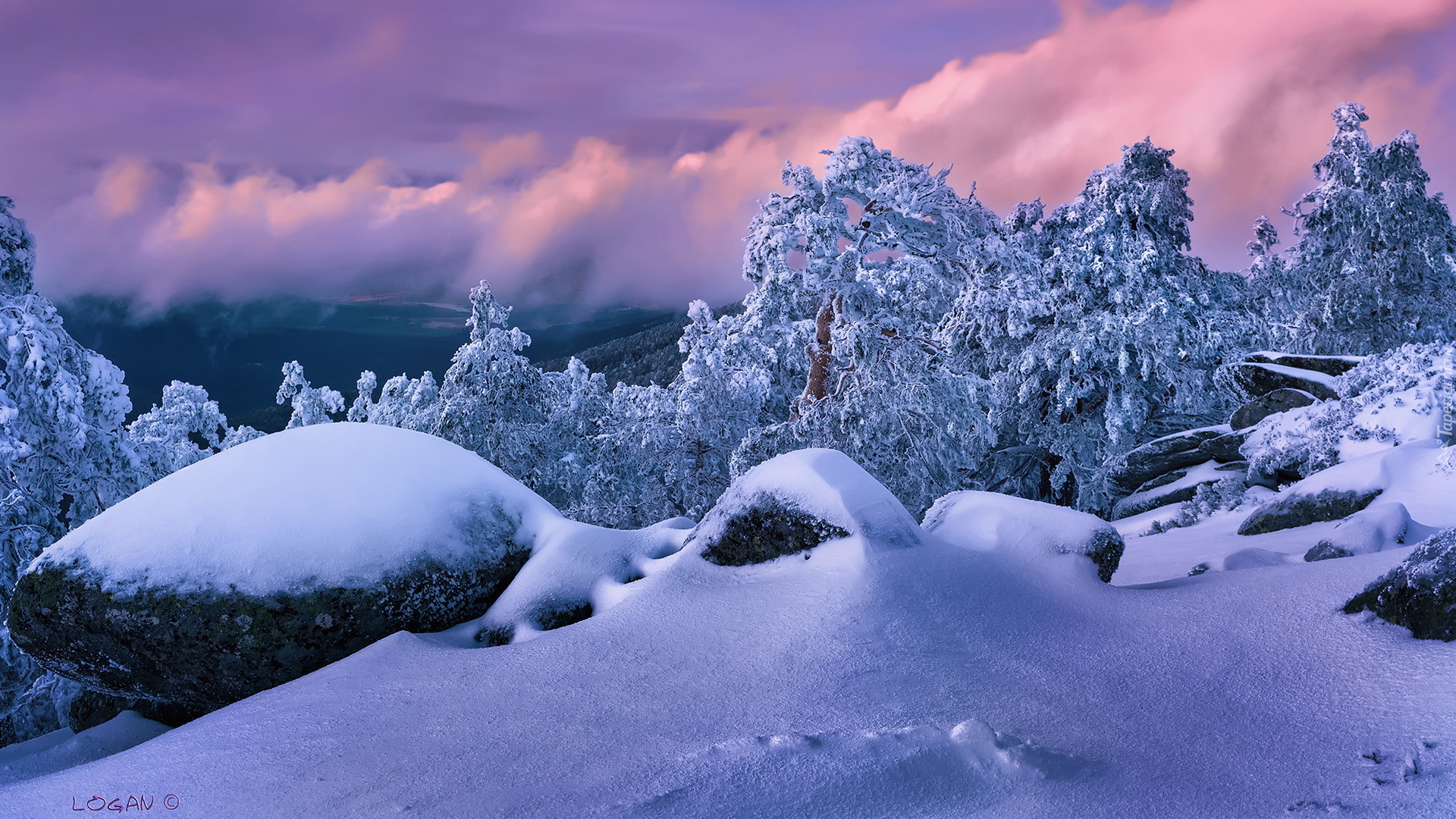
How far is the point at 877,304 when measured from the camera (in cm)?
1248

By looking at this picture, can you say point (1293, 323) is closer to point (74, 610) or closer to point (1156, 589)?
point (1156, 589)

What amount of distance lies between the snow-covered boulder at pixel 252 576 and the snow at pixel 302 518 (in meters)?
0.01

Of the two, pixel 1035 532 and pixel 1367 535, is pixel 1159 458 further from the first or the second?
pixel 1035 532

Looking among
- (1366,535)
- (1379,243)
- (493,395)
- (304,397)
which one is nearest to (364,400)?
(304,397)

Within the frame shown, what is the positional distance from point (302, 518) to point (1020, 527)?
5.09 m

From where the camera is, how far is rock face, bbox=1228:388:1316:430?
13711 mm

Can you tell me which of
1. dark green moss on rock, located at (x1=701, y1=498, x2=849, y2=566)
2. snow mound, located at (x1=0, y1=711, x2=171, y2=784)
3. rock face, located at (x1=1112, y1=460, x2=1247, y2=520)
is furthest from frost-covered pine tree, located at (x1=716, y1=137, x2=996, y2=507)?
snow mound, located at (x1=0, y1=711, x2=171, y2=784)

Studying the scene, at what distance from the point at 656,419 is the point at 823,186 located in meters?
7.28

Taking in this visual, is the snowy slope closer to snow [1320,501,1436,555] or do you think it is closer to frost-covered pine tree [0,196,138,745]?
snow [1320,501,1436,555]

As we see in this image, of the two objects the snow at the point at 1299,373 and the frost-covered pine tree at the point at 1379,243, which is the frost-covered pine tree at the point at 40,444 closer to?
the snow at the point at 1299,373

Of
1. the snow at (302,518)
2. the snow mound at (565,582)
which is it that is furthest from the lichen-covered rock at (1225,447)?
the snow at (302,518)

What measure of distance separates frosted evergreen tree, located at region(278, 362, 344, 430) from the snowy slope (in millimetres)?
22590

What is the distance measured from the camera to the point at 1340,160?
24.0 m

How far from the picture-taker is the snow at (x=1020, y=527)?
5.25m
